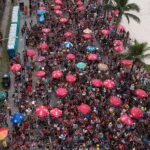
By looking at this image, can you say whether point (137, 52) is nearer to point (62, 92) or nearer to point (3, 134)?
point (62, 92)

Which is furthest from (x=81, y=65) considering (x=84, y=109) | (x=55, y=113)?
(x=55, y=113)

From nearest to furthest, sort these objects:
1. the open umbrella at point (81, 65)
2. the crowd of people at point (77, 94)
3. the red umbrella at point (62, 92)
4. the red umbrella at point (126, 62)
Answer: the crowd of people at point (77, 94) < the red umbrella at point (62, 92) < the open umbrella at point (81, 65) < the red umbrella at point (126, 62)

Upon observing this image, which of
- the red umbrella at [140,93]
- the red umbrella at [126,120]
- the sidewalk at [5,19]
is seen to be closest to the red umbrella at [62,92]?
the red umbrella at [126,120]

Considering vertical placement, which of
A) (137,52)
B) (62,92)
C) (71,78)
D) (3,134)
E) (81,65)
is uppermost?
(137,52)

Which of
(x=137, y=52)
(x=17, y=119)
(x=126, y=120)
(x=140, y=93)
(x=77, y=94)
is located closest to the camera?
(x=17, y=119)

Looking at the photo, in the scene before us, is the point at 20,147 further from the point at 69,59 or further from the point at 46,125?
the point at 69,59

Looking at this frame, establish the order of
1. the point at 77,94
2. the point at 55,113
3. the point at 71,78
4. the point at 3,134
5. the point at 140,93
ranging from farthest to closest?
the point at 71,78
the point at 77,94
the point at 140,93
the point at 55,113
the point at 3,134

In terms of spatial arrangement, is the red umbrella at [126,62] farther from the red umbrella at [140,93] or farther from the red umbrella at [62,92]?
the red umbrella at [62,92]

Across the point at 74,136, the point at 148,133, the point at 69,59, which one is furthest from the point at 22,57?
the point at 148,133
